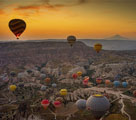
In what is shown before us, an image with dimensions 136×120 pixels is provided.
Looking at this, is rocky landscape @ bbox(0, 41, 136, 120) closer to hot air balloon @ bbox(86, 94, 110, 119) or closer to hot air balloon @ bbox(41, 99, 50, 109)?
hot air balloon @ bbox(41, 99, 50, 109)

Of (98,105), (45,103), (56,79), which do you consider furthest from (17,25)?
(56,79)

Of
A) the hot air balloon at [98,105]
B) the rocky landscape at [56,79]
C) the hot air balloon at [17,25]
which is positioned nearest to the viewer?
the hot air balloon at [98,105]

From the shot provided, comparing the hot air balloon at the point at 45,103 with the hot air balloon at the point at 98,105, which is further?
the hot air balloon at the point at 45,103

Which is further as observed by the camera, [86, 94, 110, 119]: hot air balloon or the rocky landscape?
the rocky landscape

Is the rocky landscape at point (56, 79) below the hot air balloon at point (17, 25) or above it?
below

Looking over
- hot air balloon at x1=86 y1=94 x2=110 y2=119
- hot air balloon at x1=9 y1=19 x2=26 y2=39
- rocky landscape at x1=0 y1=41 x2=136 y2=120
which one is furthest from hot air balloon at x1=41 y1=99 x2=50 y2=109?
hot air balloon at x1=9 y1=19 x2=26 y2=39

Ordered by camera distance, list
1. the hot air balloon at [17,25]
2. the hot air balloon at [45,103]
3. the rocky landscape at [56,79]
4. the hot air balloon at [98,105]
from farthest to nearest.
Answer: the hot air balloon at [45,103], the rocky landscape at [56,79], the hot air balloon at [17,25], the hot air balloon at [98,105]

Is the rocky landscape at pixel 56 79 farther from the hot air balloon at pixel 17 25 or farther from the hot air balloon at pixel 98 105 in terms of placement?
the hot air balloon at pixel 17 25

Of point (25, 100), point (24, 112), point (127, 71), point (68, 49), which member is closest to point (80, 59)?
point (68, 49)

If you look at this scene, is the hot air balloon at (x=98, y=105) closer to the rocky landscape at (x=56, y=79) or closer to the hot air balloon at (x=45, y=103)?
the rocky landscape at (x=56, y=79)

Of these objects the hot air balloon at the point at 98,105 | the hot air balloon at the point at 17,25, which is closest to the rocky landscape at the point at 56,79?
the hot air balloon at the point at 98,105

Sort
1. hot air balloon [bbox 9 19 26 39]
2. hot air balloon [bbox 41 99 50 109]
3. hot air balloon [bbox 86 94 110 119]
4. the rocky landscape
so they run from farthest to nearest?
hot air balloon [bbox 41 99 50 109]
the rocky landscape
hot air balloon [bbox 9 19 26 39]
hot air balloon [bbox 86 94 110 119]
